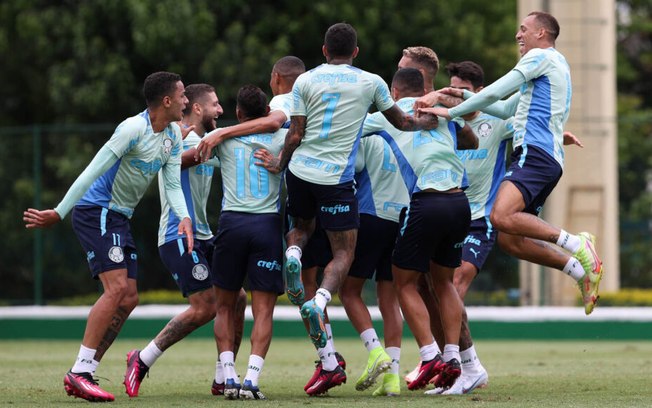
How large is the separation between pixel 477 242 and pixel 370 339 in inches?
67.9

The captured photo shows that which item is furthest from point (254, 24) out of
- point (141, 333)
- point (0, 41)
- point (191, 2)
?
point (141, 333)

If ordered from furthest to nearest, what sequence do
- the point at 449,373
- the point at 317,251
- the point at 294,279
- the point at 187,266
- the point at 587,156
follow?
the point at 587,156, the point at 187,266, the point at 317,251, the point at 449,373, the point at 294,279

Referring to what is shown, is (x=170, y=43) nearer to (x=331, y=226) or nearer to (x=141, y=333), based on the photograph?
(x=141, y=333)

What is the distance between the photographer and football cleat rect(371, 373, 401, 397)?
9547mm

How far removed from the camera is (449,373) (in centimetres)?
930

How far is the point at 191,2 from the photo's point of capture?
2428cm

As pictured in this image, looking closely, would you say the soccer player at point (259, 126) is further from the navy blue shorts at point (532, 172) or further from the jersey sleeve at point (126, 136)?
the navy blue shorts at point (532, 172)

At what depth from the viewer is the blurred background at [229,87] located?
1842cm

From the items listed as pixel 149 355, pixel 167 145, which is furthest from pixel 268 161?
pixel 149 355

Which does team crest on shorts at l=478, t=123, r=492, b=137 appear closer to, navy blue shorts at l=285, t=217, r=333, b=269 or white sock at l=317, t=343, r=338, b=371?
navy blue shorts at l=285, t=217, r=333, b=269

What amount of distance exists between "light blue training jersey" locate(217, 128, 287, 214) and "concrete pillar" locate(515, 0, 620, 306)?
919cm

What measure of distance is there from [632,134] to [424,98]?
10059mm

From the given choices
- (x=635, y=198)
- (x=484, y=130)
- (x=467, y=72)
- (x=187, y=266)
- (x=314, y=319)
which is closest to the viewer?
(x=314, y=319)

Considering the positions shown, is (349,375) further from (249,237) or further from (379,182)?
(249,237)
